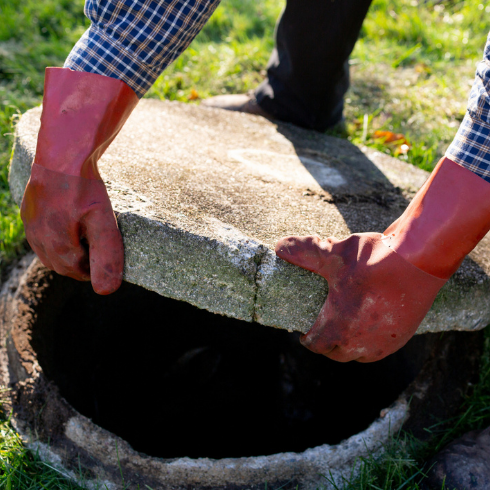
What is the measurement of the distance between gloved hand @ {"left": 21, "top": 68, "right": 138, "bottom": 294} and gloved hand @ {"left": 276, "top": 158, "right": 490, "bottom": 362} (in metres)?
0.48

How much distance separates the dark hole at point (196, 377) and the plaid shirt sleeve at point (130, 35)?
1049 mm

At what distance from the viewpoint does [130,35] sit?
4.40 ft

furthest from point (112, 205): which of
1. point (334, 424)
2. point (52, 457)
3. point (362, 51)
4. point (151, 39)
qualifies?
point (362, 51)

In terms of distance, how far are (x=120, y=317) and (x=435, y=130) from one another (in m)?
2.23

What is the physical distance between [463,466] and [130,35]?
5.26ft

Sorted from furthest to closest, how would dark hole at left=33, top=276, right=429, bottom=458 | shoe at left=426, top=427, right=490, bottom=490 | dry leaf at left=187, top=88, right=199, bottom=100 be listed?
dry leaf at left=187, top=88, right=199, bottom=100
dark hole at left=33, top=276, right=429, bottom=458
shoe at left=426, top=427, right=490, bottom=490

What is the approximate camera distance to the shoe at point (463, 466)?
144 cm

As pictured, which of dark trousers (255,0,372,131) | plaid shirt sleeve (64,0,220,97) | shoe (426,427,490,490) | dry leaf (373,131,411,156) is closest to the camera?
plaid shirt sleeve (64,0,220,97)

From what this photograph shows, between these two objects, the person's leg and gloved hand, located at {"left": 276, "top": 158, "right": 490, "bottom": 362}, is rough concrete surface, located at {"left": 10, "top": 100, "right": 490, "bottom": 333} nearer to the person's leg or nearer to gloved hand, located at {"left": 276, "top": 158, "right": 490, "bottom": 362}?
gloved hand, located at {"left": 276, "top": 158, "right": 490, "bottom": 362}

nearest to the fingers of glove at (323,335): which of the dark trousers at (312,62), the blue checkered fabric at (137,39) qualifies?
the blue checkered fabric at (137,39)

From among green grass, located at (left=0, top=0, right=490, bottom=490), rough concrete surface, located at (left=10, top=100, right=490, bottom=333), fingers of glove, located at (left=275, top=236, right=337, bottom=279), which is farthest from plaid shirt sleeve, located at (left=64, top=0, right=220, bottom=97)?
green grass, located at (left=0, top=0, right=490, bottom=490)

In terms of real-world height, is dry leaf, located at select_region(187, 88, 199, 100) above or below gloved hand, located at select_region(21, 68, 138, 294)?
below

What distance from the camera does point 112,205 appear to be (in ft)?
4.51

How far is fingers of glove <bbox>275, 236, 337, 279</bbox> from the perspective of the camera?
130 centimetres
